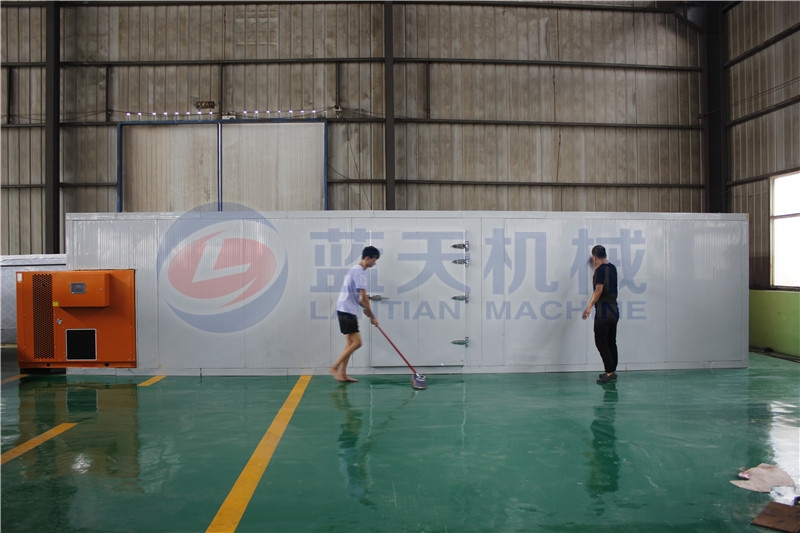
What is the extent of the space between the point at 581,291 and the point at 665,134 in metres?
8.38

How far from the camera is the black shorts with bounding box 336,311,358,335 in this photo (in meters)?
7.44

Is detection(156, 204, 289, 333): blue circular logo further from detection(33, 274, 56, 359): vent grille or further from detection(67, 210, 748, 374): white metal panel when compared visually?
detection(33, 274, 56, 359): vent grille

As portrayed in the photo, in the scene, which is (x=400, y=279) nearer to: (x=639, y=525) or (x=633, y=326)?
(x=633, y=326)

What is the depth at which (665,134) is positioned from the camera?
1482cm

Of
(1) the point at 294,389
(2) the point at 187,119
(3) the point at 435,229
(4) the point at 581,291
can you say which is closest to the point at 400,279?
(3) the point at 435,229

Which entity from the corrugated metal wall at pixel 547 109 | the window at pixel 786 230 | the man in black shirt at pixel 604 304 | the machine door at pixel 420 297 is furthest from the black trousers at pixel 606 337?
the corrugated metal wall at pixel 547 109

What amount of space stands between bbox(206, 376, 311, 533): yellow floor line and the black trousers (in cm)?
425

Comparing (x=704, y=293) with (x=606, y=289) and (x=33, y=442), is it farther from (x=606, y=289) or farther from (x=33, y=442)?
(x=33, y=442)

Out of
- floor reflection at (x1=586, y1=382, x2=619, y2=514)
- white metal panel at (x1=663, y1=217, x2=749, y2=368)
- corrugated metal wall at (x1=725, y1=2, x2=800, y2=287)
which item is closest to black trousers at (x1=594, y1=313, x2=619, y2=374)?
floor reflection at (x1=586, y1=382, x2=619, y2=514)

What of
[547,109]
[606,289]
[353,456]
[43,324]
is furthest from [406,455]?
[547,109]

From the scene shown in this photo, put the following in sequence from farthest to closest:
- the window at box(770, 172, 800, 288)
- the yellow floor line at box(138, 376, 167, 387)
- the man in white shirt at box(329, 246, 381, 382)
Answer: the window at box(770, 172, 800, 288)
the yellow floor line at box(138, 376, 167, 387)
the man in white shirt at box(329, 246, 381, 382)

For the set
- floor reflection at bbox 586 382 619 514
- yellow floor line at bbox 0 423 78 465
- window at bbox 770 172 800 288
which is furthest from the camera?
window at bbox 770 172 800 288

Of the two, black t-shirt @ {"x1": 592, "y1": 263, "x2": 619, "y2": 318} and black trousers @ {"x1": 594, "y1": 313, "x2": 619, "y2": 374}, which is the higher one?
black t-shirt @ {"x1": 592, "y1": 263, "x2": 619, "y2": 318}

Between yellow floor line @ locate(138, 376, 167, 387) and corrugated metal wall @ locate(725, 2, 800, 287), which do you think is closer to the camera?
yellow floor line @ locate(138, 376, 167, 387)
